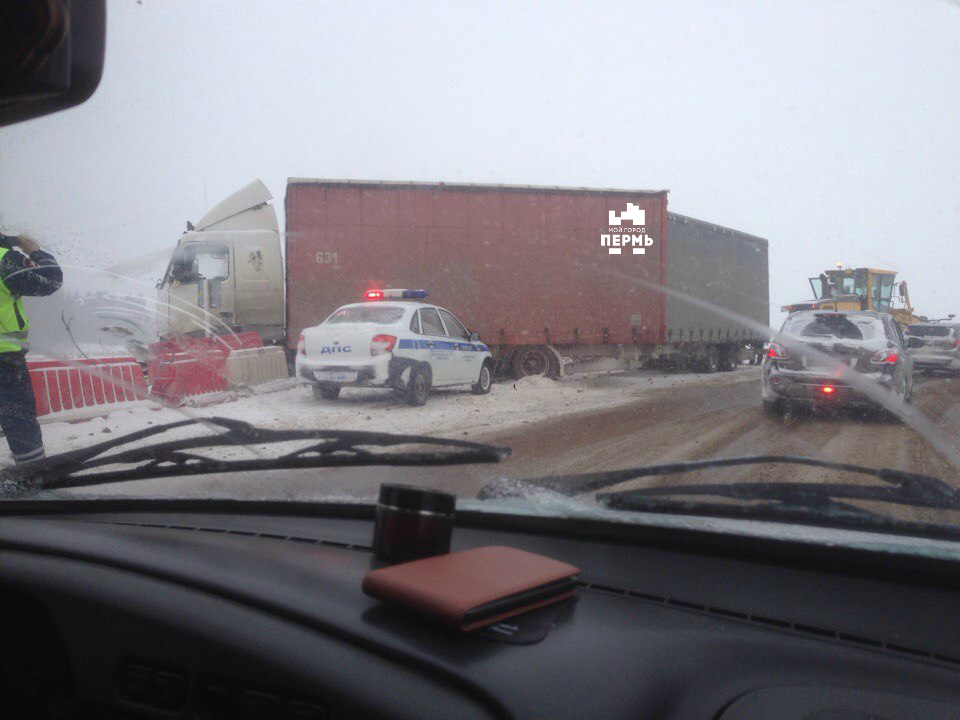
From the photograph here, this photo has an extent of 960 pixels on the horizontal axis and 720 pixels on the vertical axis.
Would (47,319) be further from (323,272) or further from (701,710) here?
(701,710)

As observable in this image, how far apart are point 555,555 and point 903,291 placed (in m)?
1.70

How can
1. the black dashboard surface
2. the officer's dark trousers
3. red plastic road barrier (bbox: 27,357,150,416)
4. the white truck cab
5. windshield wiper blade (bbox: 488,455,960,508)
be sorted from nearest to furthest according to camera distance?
the black dashboard surface < windshield wiper blade (bbox: 488,455,960,508) < the officer's dark trousers < red plastic road barrier (bbox: 27,357,150,416) < the white truck cab

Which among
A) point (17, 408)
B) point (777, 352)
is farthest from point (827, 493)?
point (17, 408)

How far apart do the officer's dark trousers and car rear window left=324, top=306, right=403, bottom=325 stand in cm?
140

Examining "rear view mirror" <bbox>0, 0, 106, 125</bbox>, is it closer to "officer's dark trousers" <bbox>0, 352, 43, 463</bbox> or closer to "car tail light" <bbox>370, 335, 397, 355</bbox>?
"officer's dark trousers" <bbox>0, 352, 43, 463</bbox>

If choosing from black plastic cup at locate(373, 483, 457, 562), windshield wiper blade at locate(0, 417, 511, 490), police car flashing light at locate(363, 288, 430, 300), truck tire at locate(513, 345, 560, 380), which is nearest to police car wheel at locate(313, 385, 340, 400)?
police car flashing light at locate(363, 288, 430, 300)

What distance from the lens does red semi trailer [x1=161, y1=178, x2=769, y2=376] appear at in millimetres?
3793

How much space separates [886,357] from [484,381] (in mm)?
2089

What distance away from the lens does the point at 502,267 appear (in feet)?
14.7

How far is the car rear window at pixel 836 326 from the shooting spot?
3180 millimetres

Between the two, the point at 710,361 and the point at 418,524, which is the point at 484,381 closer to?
the point at 710,361

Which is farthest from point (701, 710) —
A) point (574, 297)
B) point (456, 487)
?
point (574, 297)

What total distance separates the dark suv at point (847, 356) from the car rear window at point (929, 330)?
0.05 m

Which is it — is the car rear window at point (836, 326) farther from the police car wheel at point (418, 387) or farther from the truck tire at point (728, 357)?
the police car wheel at point (418, 387)
